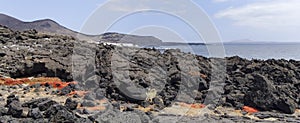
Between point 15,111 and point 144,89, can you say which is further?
point 144,89

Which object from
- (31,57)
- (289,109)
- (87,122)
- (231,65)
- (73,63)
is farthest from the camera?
(231,65)

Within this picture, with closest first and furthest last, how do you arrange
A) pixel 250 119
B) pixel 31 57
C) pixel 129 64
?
pixel 250 119 < pixel 129 64 < pixel 31 57

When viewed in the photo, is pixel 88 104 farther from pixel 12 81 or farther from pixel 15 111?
pixel 12 81

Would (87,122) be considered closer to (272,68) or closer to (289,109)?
(289,109)

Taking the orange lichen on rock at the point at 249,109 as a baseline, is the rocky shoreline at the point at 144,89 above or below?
above

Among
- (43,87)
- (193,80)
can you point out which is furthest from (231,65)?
(43,87)

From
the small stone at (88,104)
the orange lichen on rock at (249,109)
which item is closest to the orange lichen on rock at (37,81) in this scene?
the small stone at (88,104)

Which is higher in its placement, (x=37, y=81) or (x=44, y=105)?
(x=44, y=105)

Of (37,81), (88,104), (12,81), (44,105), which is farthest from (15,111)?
(12,81)

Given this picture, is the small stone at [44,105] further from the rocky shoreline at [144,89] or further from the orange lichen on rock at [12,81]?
the orange lichen on rock at [12,81]
